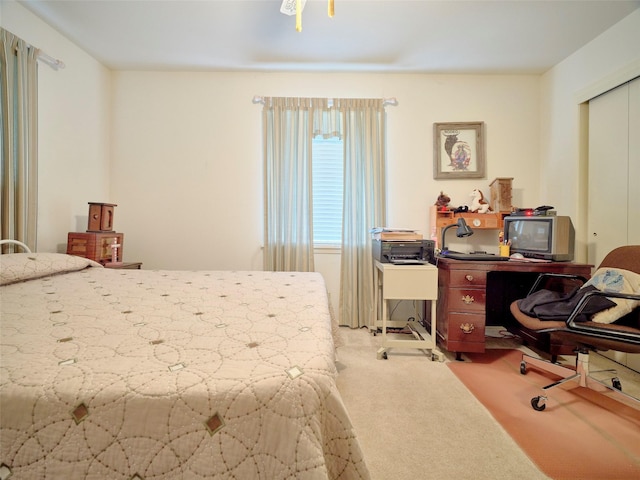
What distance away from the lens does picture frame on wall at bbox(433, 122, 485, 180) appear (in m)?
3.18

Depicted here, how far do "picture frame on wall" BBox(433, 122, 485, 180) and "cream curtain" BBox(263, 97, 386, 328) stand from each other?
62 centimetres

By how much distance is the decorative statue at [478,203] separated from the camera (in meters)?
3.00

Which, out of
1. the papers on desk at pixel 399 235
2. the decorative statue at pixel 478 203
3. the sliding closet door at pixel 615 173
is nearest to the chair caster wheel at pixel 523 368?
the sliding closet door at pixel 615 173

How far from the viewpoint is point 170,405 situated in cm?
68

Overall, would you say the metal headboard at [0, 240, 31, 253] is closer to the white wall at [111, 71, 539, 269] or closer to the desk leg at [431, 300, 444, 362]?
the white wall at [111, 71, 539, 269]

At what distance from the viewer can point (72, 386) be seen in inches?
27.2

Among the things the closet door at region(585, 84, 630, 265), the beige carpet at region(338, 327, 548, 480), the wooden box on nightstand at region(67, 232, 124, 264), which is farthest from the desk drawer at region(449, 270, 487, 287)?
the wooden box on nightstand at region(67, 232, 124, 264)

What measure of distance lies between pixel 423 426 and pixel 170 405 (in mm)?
1433

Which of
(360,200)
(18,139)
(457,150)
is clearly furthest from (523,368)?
(18,139)

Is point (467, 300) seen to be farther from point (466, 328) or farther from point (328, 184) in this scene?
point (328, 184)

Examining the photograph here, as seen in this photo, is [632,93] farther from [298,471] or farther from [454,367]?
[298,471]

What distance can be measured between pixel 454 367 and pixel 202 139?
3318 millimetres

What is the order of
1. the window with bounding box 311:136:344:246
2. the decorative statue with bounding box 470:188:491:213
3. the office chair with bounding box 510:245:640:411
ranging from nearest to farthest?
the office chair with bounding box 510:245:640:411 → the decorative statue with bounding box 470:188:491:213 → the window with bounding box 311:136:344:246

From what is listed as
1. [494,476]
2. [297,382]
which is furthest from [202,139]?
[494,476]
